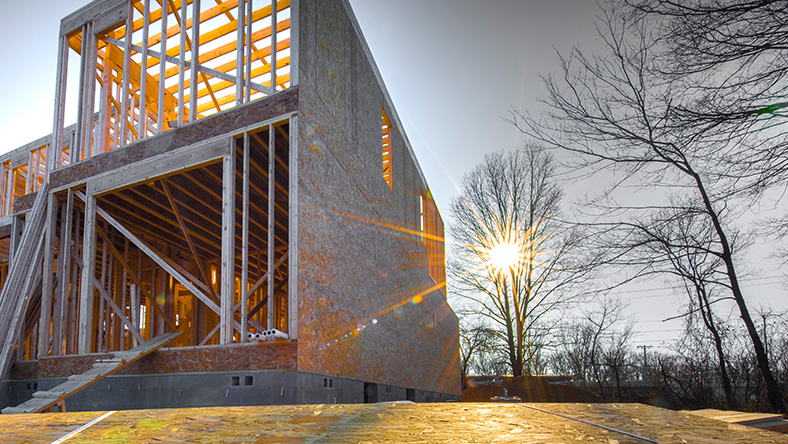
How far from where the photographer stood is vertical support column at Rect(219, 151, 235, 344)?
743 centimetres

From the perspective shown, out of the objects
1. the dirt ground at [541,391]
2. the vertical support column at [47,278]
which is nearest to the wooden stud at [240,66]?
the vertical support column at [47,278]

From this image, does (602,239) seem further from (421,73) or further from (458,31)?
(421,73)

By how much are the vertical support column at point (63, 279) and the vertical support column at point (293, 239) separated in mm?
4870

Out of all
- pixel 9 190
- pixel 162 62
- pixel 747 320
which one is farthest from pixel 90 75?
pixel 747 320

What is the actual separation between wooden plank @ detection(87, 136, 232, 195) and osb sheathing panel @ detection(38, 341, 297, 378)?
2890 mm

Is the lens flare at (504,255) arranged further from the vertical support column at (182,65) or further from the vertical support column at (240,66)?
the vertical support column at (182,65)

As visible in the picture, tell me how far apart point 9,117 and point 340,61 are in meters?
6.99

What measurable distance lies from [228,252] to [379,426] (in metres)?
5.09

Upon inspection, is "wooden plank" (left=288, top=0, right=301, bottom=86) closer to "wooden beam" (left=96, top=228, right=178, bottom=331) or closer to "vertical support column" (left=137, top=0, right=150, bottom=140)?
"vertical support column" (left=137, top=0, right=150, bottom=140)

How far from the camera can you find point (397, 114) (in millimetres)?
16078

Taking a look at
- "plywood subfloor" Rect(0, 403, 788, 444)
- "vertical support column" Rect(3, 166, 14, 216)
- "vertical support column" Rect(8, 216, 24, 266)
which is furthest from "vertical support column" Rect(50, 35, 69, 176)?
"vertical support column" Rect(3, 166, 14, 216)

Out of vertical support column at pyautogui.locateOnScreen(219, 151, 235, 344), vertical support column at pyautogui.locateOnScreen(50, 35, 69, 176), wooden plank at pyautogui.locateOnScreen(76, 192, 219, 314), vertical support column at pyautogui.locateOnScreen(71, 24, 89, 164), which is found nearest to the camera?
vertical support column at pyautogui.locateOnScreen(219, 151, 235, 344)

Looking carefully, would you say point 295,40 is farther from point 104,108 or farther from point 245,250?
point 104,108

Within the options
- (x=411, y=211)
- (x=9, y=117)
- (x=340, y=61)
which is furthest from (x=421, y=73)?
(x=9, y=117)
